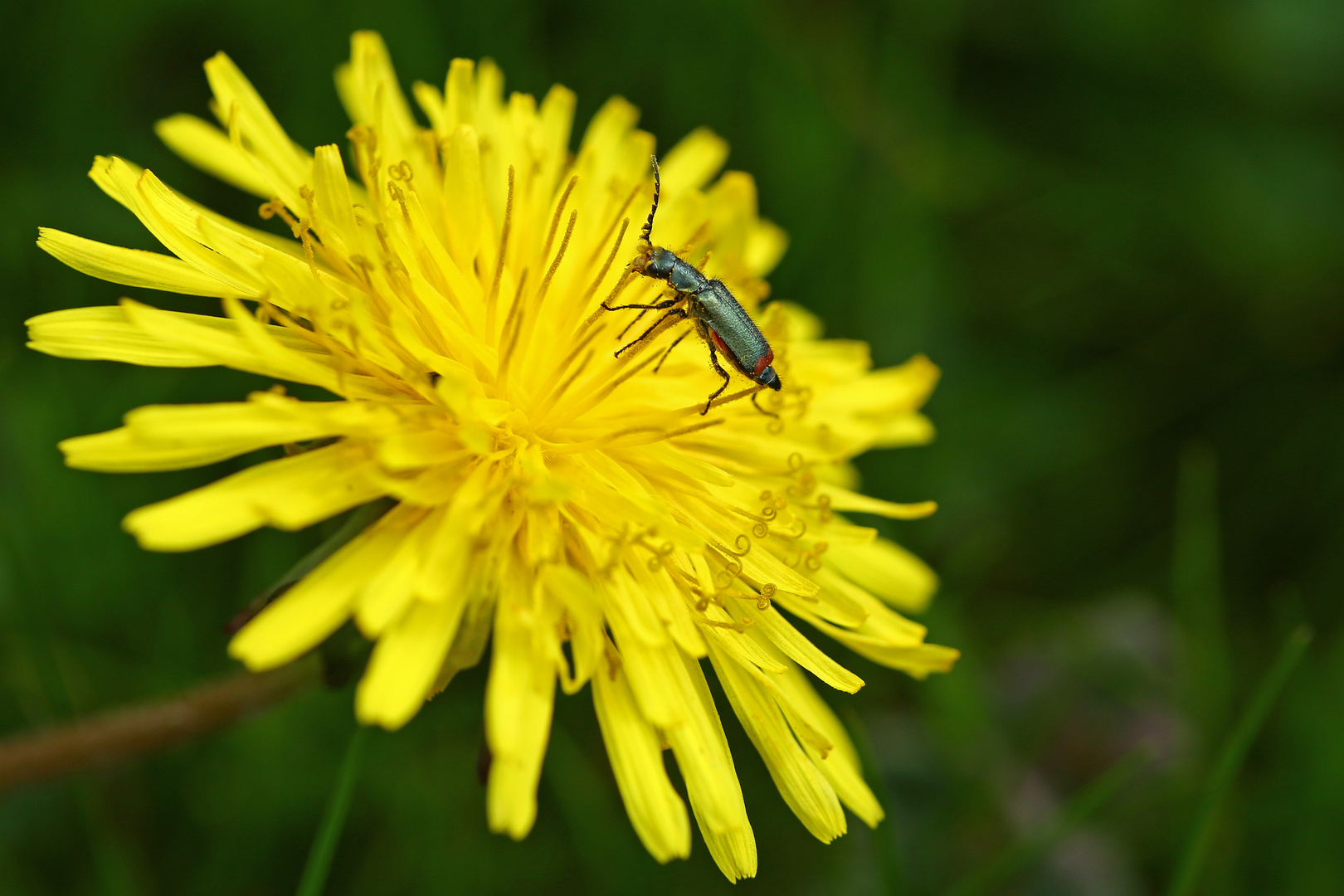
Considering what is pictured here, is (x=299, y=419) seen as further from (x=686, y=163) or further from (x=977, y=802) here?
(x=977, y=802)

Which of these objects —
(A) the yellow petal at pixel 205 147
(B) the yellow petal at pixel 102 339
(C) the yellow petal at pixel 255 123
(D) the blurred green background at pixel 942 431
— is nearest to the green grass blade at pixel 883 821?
(D) the blurred green background at pixel 942 431

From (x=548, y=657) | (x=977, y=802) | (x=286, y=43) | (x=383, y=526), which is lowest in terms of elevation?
(x=977, y=802)

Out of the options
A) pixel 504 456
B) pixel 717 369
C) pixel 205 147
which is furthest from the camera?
pixel 205 147

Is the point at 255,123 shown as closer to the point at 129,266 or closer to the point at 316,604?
the point at 129,266

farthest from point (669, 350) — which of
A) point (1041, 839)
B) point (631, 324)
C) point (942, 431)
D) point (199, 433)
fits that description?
point (942, 431)

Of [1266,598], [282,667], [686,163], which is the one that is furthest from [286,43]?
[1266,598]

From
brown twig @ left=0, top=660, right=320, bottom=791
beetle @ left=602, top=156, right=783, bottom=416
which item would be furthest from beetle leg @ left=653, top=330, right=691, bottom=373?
brown twig @ left=0, top=660, right=320, bottom=791

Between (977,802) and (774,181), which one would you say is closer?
(977,802)
